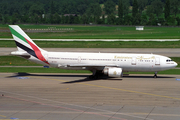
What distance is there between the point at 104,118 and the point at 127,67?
63.2ft

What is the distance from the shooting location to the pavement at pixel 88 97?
84.9ft

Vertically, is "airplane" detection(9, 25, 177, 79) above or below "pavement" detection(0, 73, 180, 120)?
above

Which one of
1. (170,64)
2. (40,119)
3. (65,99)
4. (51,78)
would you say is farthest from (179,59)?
(40,119)

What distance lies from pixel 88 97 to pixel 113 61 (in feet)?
40.5

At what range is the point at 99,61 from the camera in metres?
43.4

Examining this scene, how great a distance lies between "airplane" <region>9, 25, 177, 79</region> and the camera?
4278cm

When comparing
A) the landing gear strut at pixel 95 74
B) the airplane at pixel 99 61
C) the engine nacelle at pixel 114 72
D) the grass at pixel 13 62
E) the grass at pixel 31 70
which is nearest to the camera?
the engine nacelle at pixel 114 72

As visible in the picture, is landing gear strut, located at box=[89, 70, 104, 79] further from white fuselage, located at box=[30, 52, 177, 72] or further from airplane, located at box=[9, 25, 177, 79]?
white fuselage, located at box=[30, 52, 177, 72]

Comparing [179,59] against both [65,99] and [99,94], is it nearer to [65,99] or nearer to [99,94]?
[99,94]

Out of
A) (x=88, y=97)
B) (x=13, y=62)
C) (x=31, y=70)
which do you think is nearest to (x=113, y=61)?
(x=88, y=97)

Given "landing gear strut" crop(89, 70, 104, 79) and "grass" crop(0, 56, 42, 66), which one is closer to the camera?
"landing gear strut" crop(89, 70, 104, 79)

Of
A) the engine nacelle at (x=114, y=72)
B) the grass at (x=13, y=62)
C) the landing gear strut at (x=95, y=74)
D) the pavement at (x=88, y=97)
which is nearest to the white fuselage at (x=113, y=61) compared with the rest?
the landing gear strut at (x=95, y=74)

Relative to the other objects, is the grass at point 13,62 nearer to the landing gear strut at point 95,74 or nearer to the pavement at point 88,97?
the pavement at point 88,97

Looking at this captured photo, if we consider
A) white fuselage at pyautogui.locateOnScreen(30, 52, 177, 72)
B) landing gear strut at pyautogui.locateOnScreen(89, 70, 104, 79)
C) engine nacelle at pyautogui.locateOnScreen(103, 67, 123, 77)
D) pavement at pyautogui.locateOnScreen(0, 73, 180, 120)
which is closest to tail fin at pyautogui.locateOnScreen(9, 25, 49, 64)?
white fuselage at pyautogui.locateOnScreen(30, 52, 177, 72)
